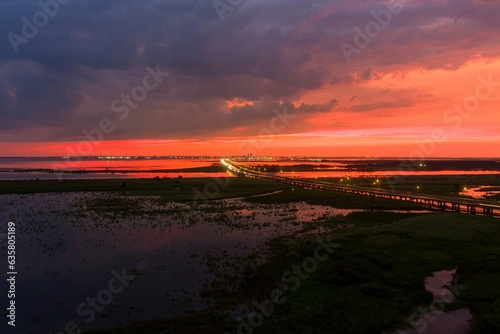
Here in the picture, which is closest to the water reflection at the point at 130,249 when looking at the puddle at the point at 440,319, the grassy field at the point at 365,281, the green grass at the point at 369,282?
the grassy field at the point at 365,281

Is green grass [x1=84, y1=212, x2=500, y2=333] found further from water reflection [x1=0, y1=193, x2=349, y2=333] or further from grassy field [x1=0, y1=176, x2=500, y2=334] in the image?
water reflection [x1=0, y1=193, x2=349, y2=333]

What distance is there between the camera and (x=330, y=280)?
20609 millimetres

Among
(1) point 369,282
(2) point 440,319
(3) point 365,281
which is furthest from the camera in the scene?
(3) point 365,281

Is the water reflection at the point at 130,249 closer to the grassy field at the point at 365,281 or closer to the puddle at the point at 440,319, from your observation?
the grassy field at the point at 365,281

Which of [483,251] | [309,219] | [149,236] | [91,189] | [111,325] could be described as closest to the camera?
[111,325]

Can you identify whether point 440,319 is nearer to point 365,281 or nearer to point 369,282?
point 369,282

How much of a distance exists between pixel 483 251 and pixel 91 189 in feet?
230

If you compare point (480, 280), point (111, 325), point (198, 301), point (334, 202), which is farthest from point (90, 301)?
point (334, 202)

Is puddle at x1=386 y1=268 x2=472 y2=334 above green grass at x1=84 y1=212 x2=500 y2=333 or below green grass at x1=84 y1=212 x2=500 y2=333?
below

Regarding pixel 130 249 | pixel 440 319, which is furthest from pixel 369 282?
pixel 130 249

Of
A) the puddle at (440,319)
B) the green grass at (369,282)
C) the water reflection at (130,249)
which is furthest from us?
the water reflection at (130,249)

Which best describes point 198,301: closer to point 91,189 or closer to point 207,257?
point 207,257

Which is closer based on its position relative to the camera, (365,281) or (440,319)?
(440,319)

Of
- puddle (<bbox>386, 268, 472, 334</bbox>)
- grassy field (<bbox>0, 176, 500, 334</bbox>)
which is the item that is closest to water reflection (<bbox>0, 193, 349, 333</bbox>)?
grassy field (<bbox>0, 176, 500, 334</bbox>)
